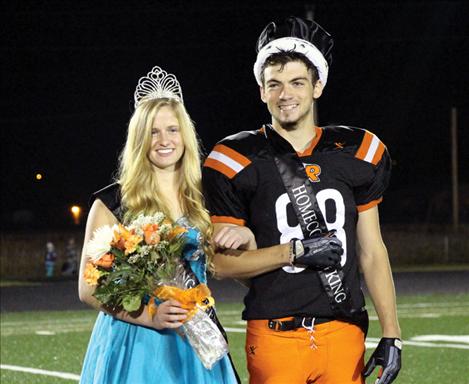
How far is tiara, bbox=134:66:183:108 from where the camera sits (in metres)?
5.00

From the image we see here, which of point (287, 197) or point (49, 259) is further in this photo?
point (49, 259)

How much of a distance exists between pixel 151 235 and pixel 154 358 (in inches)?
27.4

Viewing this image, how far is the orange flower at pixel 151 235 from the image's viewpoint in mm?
4242

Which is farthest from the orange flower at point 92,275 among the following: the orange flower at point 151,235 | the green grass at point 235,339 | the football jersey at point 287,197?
the green grass at point 235,339

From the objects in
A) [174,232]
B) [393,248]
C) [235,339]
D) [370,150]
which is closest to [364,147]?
[370,150]

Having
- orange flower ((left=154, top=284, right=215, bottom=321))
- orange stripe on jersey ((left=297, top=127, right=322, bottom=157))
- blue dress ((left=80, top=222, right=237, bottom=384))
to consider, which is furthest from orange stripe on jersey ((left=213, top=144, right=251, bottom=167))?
orange flower ((left=154, top=284, right=215, bottom=321))

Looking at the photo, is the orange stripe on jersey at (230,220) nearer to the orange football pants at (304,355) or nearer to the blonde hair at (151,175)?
the blonde hair at (151,175)

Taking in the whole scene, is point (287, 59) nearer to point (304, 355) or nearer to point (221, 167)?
point (221, 167)

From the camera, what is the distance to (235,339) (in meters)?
12.2

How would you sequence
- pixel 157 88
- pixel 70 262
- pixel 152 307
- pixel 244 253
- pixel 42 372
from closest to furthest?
pixel 244 253, pixel 152 307, pixel 157 88, pixel 42 372, pixel 70 262

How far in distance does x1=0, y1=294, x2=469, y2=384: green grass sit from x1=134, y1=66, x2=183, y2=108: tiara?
15.5 ft

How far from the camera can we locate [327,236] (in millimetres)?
4207

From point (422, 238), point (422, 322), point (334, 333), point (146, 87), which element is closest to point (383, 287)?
point (334, 333)

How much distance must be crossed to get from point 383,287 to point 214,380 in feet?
2.84
